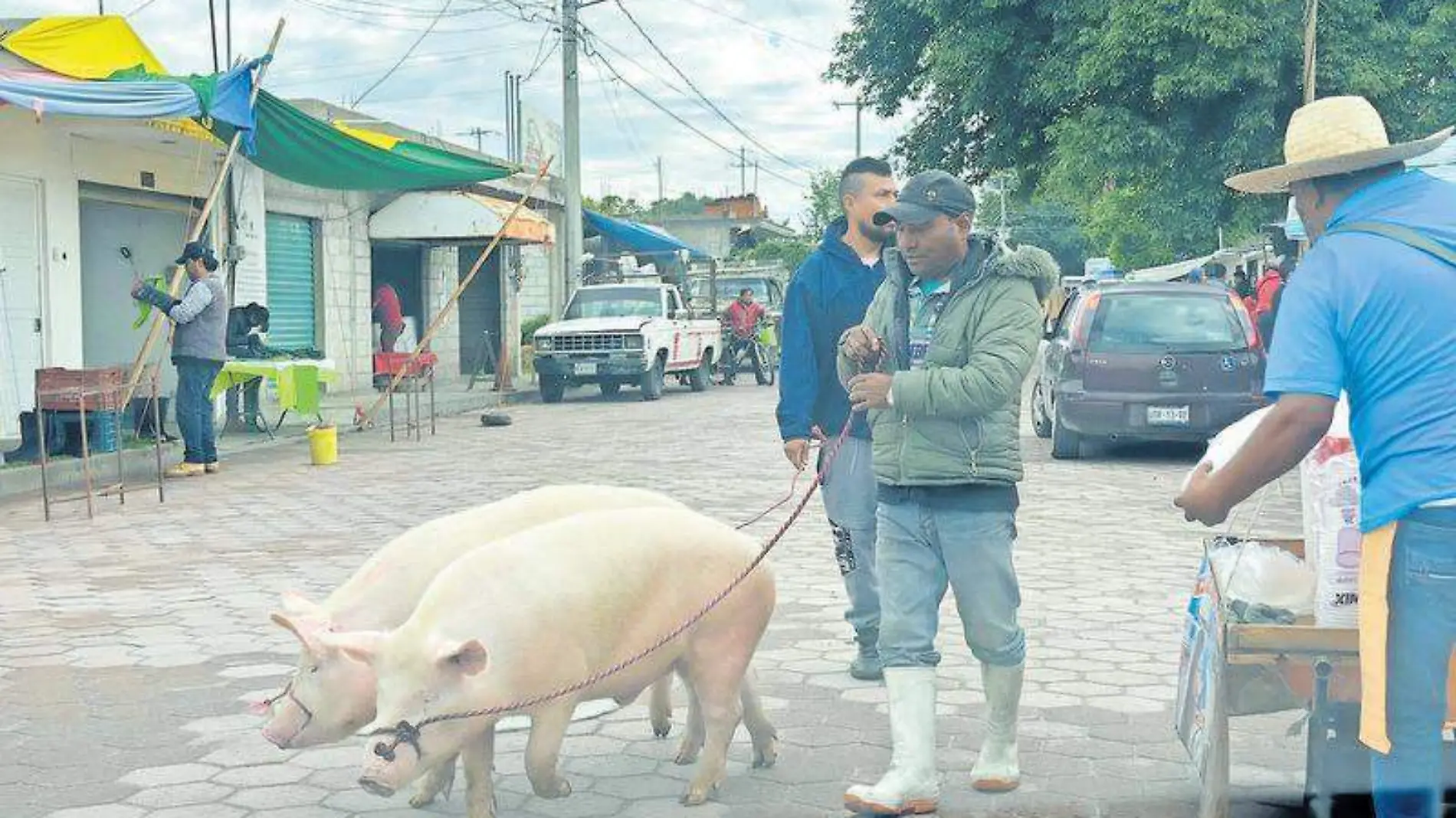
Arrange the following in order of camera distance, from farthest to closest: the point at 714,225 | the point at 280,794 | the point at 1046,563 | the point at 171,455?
1. the point at 714,225
2. the point at 171,455
3. the point at 1046,563
4. the point at 280,794

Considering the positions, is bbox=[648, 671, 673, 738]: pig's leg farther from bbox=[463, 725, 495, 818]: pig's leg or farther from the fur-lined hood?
the fur-lined hood

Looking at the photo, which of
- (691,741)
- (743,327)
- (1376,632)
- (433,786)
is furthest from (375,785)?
(743,327)

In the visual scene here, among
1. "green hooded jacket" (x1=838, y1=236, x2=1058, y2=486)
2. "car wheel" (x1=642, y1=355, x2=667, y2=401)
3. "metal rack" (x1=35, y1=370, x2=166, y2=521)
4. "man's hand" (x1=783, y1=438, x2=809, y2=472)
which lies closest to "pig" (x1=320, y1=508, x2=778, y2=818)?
"green hooded jacket" (x1=838, y1=236, x2=1058, y2=486)

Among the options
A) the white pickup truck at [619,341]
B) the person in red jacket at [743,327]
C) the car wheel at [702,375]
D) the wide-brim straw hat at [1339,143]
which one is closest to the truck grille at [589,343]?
the white pickup truck at [619,341]

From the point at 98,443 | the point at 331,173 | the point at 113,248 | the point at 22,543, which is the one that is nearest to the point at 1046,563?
the point at 22,543

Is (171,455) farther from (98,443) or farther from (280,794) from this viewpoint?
(280,794)

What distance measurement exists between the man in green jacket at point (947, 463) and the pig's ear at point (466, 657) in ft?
3.99

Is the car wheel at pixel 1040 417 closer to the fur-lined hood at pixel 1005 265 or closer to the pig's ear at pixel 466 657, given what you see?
the fur-lined hood at pixel 1005 265

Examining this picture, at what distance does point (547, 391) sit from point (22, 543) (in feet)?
43.7

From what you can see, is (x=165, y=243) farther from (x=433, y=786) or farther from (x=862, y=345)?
(x=862, y=345)

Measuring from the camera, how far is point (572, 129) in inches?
1002

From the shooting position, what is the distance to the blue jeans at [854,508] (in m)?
5.32

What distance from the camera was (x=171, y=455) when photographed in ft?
43.7

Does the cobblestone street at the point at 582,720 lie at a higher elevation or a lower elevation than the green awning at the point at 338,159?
lower
